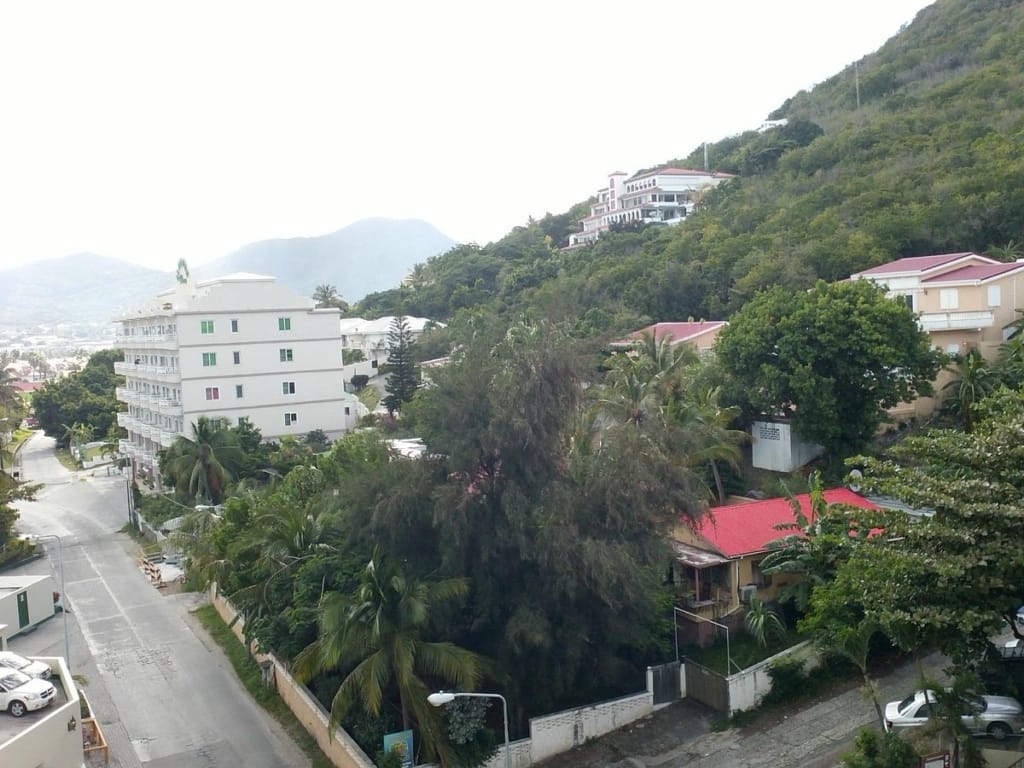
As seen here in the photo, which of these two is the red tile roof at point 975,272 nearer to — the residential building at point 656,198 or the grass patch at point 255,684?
the grass patch at point 255,684

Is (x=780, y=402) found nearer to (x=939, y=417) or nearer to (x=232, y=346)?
(x=939, y=417)

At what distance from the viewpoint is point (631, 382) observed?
30281mm

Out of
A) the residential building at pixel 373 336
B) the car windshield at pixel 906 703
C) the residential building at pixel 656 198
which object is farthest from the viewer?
the residential building at pixel 656 198

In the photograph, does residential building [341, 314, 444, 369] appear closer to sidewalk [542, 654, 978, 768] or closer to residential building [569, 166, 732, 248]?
residential building [569, 166, 732, 248]

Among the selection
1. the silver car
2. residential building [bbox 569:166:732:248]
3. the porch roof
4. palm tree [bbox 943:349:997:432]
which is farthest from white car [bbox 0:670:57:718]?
residential building [bbox 569:166:732:248]

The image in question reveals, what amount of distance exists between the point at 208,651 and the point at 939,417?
86.1ft

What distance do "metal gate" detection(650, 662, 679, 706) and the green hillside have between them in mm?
9084

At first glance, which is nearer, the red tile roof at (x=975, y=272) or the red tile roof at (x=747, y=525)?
the red tile roof at (x=747, y=525)

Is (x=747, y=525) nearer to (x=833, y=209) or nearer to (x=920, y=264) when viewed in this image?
(x=920, y=264)

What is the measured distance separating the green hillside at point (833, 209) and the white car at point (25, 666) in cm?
1420

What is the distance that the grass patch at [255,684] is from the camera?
20422 millimetres

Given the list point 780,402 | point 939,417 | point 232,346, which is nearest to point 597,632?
point 780,402

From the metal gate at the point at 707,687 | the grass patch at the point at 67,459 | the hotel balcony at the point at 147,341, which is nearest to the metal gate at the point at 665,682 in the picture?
the metal gate at the point at 707,687

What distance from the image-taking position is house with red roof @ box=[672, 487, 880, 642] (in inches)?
872
